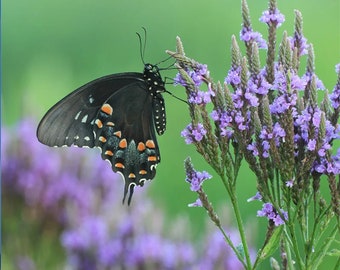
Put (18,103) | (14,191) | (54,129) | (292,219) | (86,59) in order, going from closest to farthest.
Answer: (292,219)
(54,129)
(14,191)
(86,59)
(18,103)

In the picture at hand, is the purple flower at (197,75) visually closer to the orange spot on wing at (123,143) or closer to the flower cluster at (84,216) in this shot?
→ the orange spot on wing at (123,143)

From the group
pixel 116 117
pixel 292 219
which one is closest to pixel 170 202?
pixel 116 117

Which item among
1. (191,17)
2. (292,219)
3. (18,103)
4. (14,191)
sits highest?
(191,17)

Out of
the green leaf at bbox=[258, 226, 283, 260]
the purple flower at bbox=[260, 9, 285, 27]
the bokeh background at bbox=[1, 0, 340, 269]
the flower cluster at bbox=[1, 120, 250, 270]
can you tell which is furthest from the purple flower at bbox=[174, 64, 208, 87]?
the bokeh background at bbox=[1, 0, 340, 269]

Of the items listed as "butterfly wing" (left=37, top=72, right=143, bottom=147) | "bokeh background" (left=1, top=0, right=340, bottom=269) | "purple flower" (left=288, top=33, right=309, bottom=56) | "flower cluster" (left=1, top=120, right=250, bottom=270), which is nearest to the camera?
"purple flower" (left=288, top=33, right=309, bottom=56)

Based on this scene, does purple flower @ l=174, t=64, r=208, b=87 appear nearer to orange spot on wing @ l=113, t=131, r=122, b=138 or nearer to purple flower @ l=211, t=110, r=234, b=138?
purple flower @ l=211, t=110, r=234, b=138

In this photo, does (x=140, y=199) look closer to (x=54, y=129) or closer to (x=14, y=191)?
(x=14, y=191)
